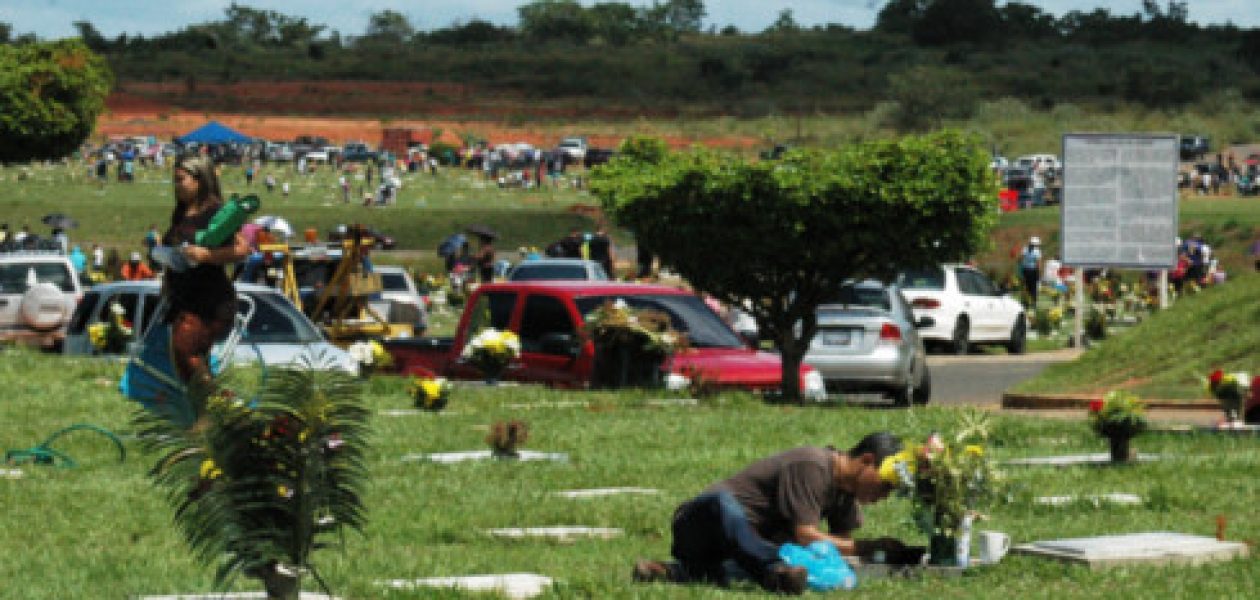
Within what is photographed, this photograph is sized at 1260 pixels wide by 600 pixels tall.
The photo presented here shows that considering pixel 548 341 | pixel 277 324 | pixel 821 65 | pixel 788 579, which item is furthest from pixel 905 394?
pixel 821 65

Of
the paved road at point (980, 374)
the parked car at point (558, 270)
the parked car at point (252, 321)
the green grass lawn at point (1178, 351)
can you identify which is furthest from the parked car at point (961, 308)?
the parked car at point (252, 321)

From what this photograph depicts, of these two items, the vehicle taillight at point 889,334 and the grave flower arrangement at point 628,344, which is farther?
the vehicle taillight at point 889,334

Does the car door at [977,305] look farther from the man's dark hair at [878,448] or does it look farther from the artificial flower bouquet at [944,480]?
the man's dark hair at [878,448]

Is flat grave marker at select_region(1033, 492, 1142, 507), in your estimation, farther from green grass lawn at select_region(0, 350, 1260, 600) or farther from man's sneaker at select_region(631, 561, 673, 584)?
man's sneaker at select_region(631, 561, 673, 584)

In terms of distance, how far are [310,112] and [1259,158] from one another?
201ft

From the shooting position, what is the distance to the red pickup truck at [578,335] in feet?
70.9

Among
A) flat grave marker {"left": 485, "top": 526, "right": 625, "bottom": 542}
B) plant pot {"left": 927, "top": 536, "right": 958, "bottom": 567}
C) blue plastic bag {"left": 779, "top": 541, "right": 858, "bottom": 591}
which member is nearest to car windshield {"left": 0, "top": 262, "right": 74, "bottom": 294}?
flat grave marker {"left": 485, "top": 526, "right": 625, "bottom": 542}

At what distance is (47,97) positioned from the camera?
194ft

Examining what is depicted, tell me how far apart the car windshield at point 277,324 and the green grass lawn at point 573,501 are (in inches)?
42.0

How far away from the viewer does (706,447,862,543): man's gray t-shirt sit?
31.4ft

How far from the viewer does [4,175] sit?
91.8 m

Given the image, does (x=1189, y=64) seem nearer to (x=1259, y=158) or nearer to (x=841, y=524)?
(x=1259, y=158)

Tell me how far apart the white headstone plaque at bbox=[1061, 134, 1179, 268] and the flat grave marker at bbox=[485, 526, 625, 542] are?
22.1 meters

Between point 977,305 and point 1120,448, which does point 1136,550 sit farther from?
point 977,305
